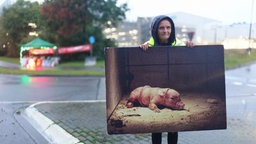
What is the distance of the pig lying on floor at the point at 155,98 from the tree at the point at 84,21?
24.4 m

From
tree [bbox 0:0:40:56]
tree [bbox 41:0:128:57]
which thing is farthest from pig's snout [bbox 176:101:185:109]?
tree [bbox 41:0:128:57]

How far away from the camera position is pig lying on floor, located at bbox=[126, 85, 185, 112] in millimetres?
4164

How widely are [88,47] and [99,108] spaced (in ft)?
84.6

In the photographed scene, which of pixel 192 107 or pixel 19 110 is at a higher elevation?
pixel 192 107

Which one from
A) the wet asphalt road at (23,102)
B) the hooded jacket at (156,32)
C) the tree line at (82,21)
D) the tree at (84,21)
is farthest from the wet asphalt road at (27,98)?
the tree at (84,21)

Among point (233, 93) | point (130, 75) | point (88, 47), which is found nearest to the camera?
point (130, 75)

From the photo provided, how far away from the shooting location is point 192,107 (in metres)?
4.25

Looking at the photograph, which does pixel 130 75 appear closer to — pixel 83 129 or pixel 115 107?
pixel 115 107

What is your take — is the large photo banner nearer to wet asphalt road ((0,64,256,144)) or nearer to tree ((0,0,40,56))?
wet asphalt road ((0,64,256,144))

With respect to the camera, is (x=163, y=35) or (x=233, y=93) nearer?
(x=163, y=35)

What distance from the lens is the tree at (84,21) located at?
2964 centimetres

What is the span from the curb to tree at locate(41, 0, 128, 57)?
2076 cm

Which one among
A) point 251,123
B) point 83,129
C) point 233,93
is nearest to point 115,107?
point 83,129

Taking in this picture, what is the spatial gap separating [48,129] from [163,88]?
302cm
